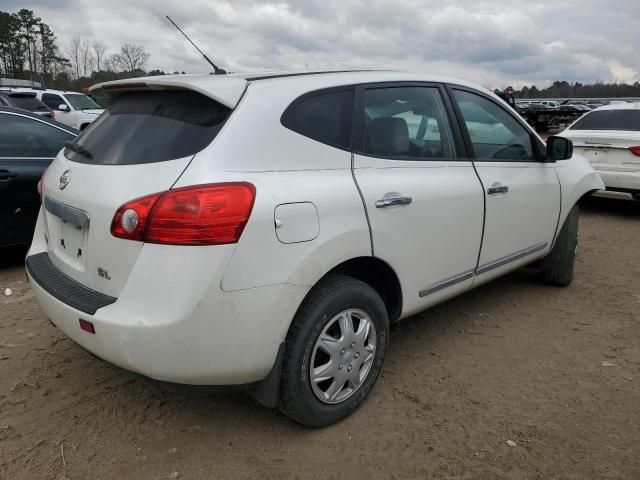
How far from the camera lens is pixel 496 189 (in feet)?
11.0

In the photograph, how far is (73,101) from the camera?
54.4 ft

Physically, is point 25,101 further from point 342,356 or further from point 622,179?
point 342,356

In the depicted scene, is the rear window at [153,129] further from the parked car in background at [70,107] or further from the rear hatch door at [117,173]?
the parked car in background at [70,107]

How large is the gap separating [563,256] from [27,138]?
15.8ft

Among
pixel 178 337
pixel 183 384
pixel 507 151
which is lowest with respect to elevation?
pixel 183 384

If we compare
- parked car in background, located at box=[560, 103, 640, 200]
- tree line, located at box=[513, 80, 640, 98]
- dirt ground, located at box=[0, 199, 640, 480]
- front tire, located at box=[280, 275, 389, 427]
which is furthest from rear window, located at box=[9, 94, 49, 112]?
tree line, located at box=[513, 80, 640, 98]

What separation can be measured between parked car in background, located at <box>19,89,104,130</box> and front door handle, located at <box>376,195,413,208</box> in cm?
1449

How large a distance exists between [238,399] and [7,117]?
147 inches

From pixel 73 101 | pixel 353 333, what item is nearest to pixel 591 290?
pixel 353 333

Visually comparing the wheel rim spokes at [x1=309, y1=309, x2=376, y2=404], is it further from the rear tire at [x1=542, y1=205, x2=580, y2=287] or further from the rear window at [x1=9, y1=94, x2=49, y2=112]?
the rear window at [x1=9, y1=94, x2=49, y2=112]

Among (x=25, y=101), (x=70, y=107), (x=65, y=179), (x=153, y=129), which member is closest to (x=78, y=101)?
(x=70, y=107)

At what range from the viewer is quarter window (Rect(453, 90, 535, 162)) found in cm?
337

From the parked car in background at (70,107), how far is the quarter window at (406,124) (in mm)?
14090

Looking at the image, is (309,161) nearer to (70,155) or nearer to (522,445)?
(70,155)
